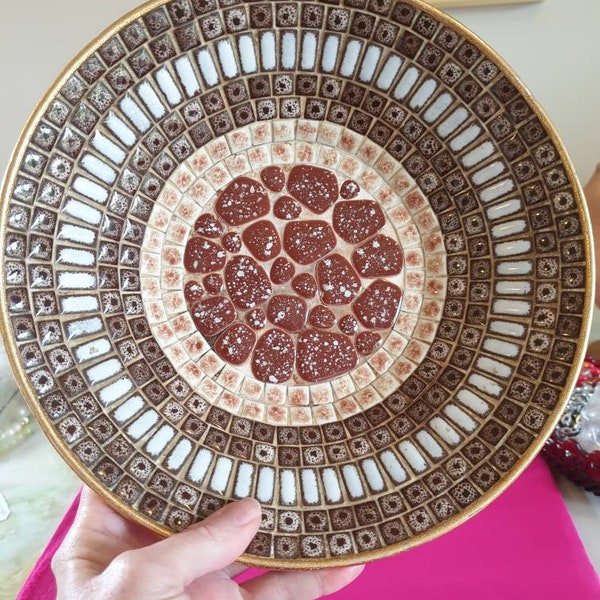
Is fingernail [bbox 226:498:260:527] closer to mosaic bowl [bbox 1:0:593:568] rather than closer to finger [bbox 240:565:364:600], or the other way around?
mosaic bowl [bbox 1:0:593:568]

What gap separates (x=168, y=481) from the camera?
63 cm

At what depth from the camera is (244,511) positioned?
0.59 meters

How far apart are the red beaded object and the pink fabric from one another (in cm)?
6

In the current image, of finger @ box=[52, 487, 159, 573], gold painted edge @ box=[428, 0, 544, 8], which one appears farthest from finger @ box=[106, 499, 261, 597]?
gold painted edge @ box=[428, 0, 544, 8]

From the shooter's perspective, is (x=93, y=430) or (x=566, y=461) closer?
(x=93, y=430)

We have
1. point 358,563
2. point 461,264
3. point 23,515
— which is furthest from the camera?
point 23,515

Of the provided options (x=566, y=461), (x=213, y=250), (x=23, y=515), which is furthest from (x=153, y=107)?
(x=566, y=461)

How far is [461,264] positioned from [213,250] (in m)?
0.31

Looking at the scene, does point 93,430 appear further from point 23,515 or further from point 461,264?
point 461,264

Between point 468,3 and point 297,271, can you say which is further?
point 468,3

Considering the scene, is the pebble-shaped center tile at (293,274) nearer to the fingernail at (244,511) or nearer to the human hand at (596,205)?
the fingernail at (244,511)

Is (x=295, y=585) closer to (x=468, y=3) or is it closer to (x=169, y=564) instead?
(x=169, y=564)

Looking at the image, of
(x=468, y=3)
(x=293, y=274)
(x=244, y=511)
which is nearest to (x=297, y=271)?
(x=293, y=274)

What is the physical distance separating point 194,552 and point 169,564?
0.09ft
